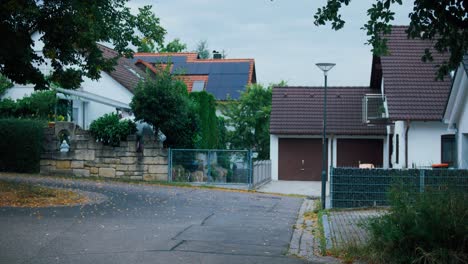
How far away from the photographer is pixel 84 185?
2241 cm

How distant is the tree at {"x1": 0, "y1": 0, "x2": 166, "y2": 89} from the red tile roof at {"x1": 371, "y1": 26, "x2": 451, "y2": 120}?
1285cm

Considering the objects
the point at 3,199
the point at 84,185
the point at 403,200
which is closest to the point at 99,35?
the point at 3,199

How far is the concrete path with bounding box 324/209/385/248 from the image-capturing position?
11.9 metres

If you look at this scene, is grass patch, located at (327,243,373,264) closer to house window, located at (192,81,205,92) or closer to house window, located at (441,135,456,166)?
house window, located at (441,135,456,166)

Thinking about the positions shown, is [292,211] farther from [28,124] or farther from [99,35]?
[28,124]

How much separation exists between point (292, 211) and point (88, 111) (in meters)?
18.2

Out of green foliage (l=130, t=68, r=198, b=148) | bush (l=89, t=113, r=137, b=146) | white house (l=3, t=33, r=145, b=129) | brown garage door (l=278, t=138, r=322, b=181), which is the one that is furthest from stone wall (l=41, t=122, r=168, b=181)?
brown garage door (l=278, t=138, r=322, b=181)

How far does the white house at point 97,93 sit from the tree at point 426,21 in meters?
20.8

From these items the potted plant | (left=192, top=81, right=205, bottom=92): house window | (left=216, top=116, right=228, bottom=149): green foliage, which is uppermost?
(left=192, top=81, right=205, bottom=92): house window

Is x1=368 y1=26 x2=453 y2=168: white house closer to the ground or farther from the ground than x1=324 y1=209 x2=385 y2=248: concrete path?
farther from the ground

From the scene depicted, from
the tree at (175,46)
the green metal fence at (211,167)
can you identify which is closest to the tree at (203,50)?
the tree at (175,46)

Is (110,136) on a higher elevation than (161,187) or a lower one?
higher

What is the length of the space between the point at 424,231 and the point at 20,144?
19.4 m

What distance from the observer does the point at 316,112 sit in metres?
37.9
